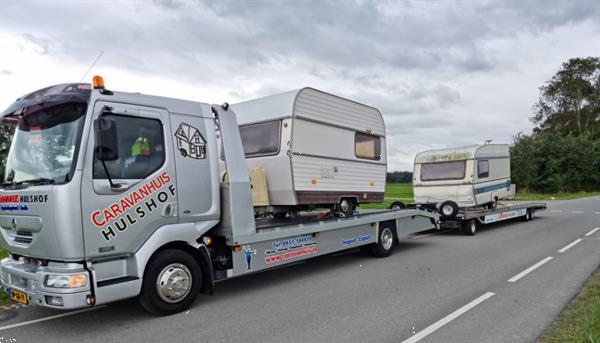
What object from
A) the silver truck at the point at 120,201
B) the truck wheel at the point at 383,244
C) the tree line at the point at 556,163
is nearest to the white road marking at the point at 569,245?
the truck wheel at the point at 383,244

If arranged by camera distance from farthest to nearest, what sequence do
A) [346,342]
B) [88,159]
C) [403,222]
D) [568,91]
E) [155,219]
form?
1. [568,91]
2. [403,222]
3. [155,219]
4. [88,159]
5. [346,342]

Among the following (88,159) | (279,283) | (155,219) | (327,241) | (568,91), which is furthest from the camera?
(568,91)

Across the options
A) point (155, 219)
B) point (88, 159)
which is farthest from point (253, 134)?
point (88, 159)

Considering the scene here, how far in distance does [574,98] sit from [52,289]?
65.9 metres

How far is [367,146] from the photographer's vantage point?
32.0ft

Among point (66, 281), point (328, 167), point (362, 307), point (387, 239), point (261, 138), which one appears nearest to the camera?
point (66, 281)

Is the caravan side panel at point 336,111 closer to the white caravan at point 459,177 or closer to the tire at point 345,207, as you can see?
the tire at point 345,207

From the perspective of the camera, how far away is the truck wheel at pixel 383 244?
9.59m

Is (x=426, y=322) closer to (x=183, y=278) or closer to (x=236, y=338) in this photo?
(x=236, y=338)

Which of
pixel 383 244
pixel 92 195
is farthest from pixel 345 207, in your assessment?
pixel 92 195

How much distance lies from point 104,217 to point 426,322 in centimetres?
400

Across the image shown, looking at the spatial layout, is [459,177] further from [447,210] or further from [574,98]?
[574,98]

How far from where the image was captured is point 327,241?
26.5 ft

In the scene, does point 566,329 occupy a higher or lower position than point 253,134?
lower
